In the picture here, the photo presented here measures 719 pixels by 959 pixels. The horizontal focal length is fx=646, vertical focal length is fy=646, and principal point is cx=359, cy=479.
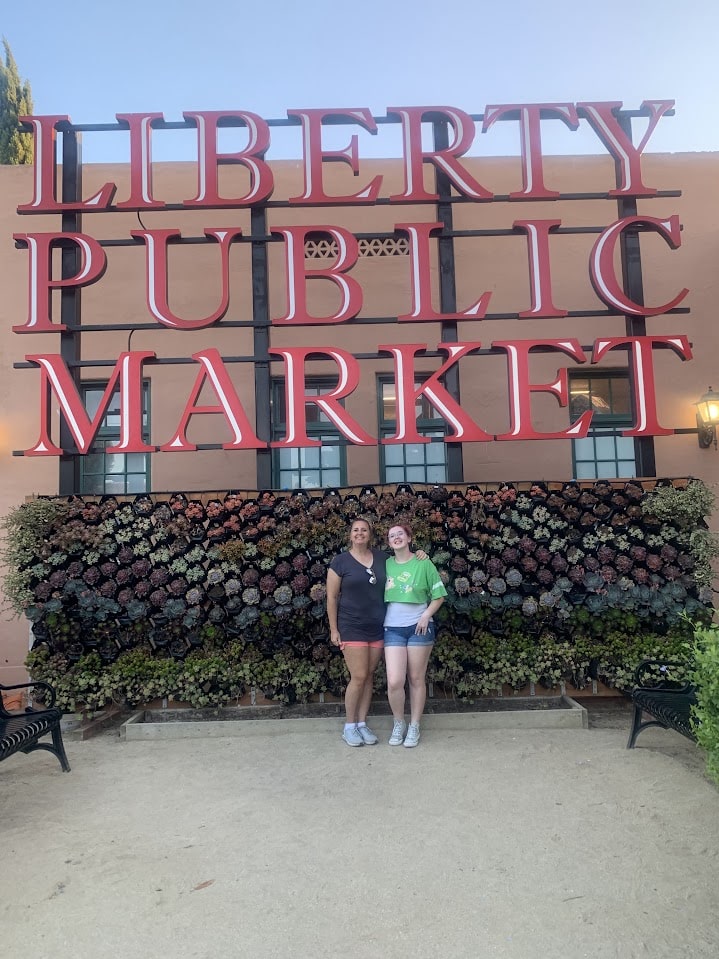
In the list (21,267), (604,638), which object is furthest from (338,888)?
(21,267)

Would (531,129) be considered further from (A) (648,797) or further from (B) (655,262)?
(A) (648,797)

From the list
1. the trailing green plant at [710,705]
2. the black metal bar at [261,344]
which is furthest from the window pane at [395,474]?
the trailing green plant at [710,705]

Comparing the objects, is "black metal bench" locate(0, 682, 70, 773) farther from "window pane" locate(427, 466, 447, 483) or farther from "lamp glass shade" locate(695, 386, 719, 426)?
"lamp glass shade" locate(695, 386, 719, 426)

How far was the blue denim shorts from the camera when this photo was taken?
4.55m

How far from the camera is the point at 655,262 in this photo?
7742 mm

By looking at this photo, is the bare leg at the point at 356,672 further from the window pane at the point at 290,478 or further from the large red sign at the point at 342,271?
the window pane at the point at 290,478

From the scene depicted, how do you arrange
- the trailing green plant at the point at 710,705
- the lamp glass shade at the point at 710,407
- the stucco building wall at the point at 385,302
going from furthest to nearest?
the stucco building wall at the point at 385,302 < the lamp glass shade at the point at 710,407 < the trailing green plant at the point at 710,705

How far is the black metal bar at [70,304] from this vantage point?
239 inches

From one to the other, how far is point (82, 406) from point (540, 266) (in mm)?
4517

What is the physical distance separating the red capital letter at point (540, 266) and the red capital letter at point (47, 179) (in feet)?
13.2

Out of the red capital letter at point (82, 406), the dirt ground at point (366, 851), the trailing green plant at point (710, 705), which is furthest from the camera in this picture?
the red capital letter at point (82, 406)

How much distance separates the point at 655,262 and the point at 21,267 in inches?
297

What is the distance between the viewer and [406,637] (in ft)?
15.0

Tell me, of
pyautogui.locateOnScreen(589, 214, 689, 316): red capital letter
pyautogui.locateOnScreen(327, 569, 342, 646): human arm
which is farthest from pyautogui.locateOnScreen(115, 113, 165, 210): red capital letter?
pyautogui.locateOnScreen(589, 214, 689, 316): red capital letter
